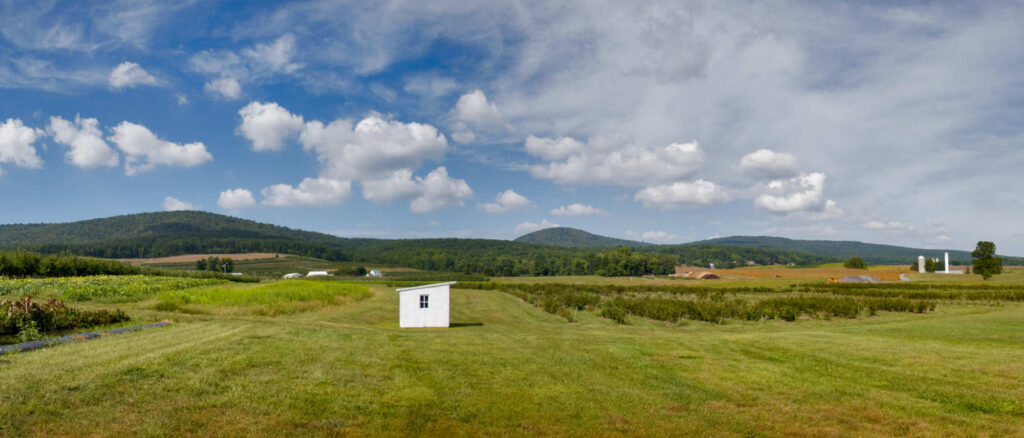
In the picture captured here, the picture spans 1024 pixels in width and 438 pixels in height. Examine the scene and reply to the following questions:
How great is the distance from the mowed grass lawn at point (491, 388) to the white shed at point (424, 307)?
7400 millimetres

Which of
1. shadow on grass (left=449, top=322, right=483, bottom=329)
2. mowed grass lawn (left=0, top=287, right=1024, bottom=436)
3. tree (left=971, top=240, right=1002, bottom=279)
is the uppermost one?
tree (left=971, top=240, right=1002, bottom=279)

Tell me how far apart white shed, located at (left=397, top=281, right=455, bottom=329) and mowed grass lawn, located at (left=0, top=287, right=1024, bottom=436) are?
740cm

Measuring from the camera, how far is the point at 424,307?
76.9 ft

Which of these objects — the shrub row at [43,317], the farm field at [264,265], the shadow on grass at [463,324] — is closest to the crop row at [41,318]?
the shrub row at [43,317]

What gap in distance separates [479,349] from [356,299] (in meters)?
27.0

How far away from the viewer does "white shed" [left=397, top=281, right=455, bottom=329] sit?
2327 cm

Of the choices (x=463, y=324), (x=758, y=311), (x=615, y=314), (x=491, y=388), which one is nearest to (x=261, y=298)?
(x=463, y=324)

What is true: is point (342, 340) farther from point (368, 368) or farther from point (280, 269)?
point (280, 269)

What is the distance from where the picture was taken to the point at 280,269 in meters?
136

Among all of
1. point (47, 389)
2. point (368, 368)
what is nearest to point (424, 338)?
point (368, 368)

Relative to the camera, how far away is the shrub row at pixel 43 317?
557 inches

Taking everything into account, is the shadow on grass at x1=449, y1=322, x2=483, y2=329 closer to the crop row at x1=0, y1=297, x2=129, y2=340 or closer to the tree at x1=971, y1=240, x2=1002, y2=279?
the crop row at x1=0, y1=297, x2=129, y2=340

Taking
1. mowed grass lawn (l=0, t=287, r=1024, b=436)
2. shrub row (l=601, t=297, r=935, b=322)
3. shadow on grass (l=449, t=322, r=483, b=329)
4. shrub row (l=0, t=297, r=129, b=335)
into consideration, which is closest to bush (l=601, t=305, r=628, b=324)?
shrub row (l=601, t=297, r=935, b=322)

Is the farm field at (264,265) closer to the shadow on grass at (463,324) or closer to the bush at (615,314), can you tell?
the bush at (615,314)
